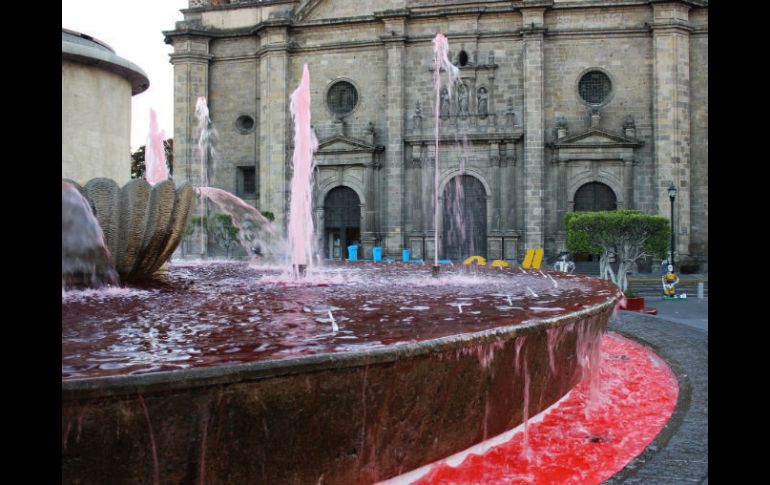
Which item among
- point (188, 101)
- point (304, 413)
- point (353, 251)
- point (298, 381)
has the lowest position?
point (304, 413)

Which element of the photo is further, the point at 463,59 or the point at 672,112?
the point at 463,59

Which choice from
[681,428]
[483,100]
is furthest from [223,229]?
[681,428]

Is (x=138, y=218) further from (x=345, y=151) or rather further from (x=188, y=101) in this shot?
(x=188, y=101)

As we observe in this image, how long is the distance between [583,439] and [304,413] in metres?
2.17

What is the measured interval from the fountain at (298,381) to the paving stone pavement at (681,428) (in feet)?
2.45

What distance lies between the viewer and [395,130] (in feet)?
79.9

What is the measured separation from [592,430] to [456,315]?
1223 millimetres

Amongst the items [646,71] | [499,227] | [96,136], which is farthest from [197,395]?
[646,71]

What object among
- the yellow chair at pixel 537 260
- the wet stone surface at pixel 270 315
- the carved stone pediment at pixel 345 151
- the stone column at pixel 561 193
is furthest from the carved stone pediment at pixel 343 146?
the wet stone surface at pixel 270 315

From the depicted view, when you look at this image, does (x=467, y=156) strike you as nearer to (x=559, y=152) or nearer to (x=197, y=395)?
(x=559, y=152)

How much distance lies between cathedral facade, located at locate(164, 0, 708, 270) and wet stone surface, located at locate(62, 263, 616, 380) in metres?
17.7

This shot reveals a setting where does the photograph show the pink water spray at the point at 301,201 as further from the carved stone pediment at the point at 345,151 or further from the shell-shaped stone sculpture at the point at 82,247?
the carved stone pediment at the point at 345,151

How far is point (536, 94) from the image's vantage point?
23.2 metres
